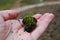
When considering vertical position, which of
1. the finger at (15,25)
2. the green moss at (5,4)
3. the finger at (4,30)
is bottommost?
the green moss at (5,4)

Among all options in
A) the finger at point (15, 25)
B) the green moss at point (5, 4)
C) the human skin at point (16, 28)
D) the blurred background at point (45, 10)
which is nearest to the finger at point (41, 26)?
the human skin at point (16, 28)

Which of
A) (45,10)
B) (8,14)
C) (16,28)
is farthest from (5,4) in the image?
(16,28)

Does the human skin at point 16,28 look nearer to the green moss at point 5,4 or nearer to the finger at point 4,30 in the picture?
the finger at point 4,30

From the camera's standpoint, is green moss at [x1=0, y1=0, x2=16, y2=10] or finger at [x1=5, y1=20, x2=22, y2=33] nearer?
finger at [x1=5, y1=20, x2=22, y2=33]

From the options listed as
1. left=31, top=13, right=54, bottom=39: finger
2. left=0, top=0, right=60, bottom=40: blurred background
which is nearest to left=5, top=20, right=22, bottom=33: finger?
left=31, top=13, right=54, bottom=39: finger

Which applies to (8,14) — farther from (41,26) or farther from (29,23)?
(41,26)

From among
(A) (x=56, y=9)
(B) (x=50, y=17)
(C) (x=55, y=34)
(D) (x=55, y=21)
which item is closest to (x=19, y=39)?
(B) (x=50, y=17)

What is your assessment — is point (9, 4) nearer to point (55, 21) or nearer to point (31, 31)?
point (55, 21)

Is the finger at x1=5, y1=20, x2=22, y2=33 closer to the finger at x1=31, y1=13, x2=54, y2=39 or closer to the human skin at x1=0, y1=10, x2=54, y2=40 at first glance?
the human skin at x1=0, y1=10, x2=54, y2=40

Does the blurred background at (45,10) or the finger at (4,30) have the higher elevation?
the finger at (4,30)
